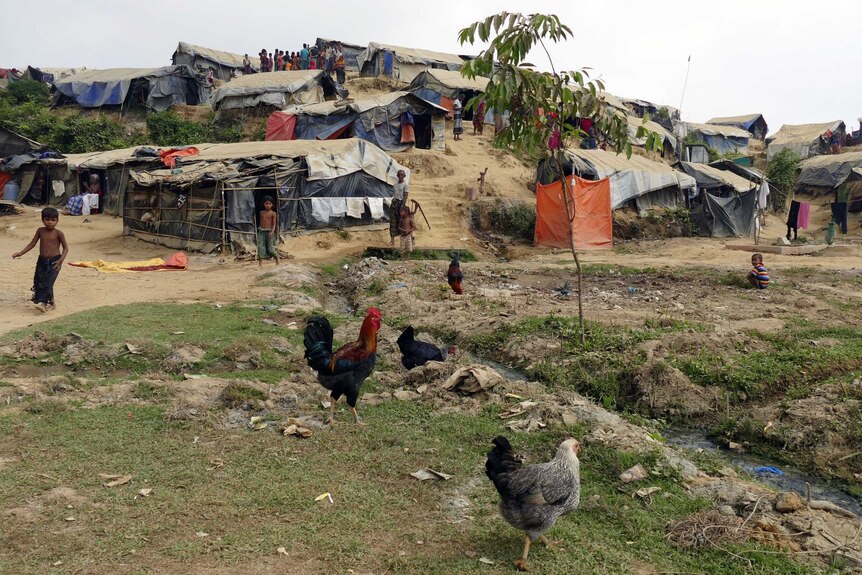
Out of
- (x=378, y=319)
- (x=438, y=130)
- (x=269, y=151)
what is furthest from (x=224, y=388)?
(x=438, y=130)

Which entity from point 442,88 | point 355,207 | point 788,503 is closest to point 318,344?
point 788,503

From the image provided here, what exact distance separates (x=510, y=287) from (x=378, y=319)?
8.38m

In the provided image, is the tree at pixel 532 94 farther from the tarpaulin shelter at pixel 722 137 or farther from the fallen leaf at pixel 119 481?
the tarpaulin shelter at pixel 722 137

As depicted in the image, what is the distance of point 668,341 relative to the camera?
896 cm

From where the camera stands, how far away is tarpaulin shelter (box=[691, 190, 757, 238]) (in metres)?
25.5

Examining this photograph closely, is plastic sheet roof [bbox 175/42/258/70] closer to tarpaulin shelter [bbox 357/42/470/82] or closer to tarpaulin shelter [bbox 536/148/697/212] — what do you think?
tarpaulin shelter [bbox 357/42/470/82]

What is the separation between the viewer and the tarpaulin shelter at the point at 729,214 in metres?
25.5

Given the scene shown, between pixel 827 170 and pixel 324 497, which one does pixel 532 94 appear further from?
pixel 827 170

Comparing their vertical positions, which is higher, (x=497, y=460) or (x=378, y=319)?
(x=378, y=319)

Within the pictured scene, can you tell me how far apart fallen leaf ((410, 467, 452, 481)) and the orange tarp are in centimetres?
1701

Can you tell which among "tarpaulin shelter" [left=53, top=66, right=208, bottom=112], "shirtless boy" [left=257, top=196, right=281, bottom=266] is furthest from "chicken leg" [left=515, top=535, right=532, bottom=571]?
"tarpaulin shelter" [left=53, top=66, right=208, bottom=112]

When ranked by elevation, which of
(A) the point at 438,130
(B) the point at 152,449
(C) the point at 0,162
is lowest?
(B) the point at 152,449

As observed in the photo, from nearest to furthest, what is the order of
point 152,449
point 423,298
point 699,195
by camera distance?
point 152,449 < point 423,298 < point 699,195

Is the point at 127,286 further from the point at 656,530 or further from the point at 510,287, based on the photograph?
the point at 656,530
